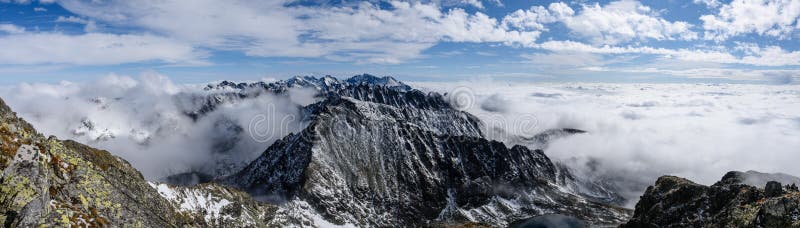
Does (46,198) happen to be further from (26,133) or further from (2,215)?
(26,133)

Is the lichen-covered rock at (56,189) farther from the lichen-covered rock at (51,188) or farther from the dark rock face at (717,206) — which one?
the dark rock face at (717,206)

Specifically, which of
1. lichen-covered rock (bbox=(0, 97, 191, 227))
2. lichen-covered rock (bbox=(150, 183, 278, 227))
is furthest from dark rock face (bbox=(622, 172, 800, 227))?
lichen-covered rock (bbox=(150, 183, 278, 227))

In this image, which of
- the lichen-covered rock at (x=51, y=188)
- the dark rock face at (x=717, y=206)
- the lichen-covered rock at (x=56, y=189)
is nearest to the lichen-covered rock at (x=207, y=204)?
the lichen-covered rock at (x=56, y=189)

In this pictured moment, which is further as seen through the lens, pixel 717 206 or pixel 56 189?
pixel 717 206

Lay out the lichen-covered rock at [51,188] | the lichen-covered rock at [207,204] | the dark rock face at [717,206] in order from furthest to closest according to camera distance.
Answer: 1. the lichen-covered rock at [207,204]
2. the dark rock face at [717,206]
3. the lichen-covered rock at [51,188]

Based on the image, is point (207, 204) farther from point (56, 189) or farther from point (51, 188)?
point (51, 188)

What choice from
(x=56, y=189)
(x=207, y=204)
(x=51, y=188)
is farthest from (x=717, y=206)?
(x=207, y=204)

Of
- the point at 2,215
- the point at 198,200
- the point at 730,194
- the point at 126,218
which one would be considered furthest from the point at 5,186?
the point at 198,200

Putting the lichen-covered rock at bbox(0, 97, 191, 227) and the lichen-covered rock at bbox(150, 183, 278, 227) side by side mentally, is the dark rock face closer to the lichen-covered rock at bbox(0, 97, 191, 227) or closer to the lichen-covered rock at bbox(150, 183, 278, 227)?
the lichen-covered rock at bbox(0, 97, 191, 227)

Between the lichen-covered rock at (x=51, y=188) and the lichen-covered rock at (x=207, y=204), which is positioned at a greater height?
the lichen-covered rock at (x=51, y=188)
